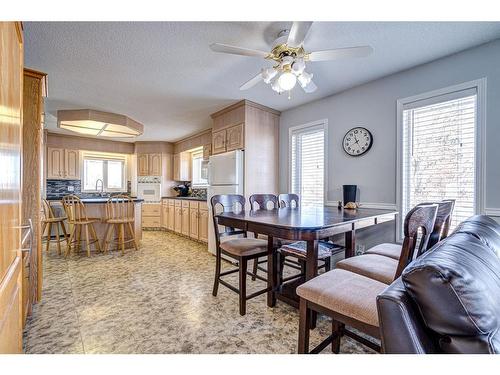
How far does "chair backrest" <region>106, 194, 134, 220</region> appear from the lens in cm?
388

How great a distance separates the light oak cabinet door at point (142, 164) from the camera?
20.5 ft

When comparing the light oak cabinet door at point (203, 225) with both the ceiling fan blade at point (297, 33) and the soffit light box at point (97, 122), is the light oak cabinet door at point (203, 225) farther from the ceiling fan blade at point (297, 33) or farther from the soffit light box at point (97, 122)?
the ceiling fan blade at point (297, 33)

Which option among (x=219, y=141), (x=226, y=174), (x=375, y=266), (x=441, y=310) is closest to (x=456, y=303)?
(x=441, y=310)

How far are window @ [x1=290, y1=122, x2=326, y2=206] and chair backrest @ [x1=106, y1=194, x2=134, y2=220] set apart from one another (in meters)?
2.83

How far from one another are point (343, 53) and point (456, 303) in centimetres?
170

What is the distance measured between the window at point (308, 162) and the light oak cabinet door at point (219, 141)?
113 cm

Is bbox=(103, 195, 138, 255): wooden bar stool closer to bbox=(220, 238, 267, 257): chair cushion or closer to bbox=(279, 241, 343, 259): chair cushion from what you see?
bbox=(220, 238, 267, 257): chair cushion

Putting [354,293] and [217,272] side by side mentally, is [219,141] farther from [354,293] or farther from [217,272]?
[354,293]

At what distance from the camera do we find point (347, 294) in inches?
45.9

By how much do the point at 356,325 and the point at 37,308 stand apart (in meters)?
2.68

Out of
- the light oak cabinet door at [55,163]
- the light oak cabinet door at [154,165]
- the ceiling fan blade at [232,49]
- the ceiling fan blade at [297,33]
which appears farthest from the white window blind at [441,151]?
the light oak cabinet door at [55,163]

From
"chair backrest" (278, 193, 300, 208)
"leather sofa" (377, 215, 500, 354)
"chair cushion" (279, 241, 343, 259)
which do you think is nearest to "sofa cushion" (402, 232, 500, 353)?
"leather sofa" (377, 215, 500, 354)
